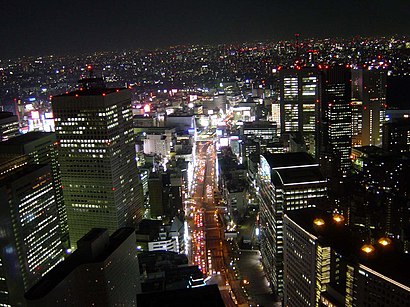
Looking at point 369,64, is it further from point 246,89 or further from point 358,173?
point 358,173

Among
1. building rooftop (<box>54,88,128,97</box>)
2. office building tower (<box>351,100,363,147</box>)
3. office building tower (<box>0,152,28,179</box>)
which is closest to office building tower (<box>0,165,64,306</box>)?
office building tower (<box>0,152,28,179</box>)

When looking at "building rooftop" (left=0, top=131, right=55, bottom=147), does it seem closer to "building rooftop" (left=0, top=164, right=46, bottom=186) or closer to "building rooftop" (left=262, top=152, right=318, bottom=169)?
"building rooftop" (left=0, top=164, right=46, bottom=186)

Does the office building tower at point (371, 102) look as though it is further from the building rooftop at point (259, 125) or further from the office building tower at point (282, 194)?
the office building tower at point (282, 194)

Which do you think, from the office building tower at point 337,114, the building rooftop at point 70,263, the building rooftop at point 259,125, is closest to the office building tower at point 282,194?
the building rooftop at point 70,263

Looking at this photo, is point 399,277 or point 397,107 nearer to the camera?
point 399,277

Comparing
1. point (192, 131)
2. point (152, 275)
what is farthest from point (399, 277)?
point (192, 131)

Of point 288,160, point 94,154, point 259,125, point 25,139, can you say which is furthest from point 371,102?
point 25,139

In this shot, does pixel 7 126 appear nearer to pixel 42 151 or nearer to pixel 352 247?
pixel 42 151
